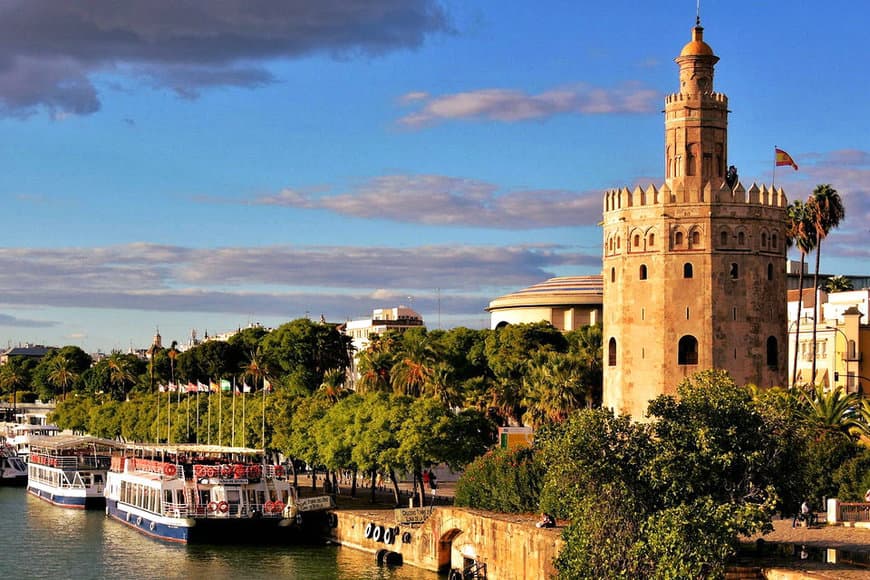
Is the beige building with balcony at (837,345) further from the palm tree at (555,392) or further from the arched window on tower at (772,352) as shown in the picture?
the arched window on tower at (772,352)

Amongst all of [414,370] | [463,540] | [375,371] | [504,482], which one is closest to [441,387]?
[414,370]

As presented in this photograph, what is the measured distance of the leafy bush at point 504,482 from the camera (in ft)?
176

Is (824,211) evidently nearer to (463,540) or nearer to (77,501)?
(463,540)

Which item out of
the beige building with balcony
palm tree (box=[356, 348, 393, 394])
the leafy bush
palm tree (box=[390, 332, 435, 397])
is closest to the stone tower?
the leafy bush

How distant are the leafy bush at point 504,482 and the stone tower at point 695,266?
1014cm

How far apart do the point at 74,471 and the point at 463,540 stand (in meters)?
Answer: 43.5

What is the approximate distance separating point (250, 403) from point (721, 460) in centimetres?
6071

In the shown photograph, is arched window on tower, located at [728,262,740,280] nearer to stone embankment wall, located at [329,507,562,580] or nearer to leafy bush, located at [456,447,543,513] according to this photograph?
leafy bush, located at [456,447,543,513]

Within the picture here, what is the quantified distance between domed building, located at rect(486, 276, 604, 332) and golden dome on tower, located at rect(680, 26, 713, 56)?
5731cm

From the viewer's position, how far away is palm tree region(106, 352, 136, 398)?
171m

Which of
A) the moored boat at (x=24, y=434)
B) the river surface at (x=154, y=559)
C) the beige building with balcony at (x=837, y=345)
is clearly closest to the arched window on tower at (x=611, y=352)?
the river surface at (x=154, y=559)

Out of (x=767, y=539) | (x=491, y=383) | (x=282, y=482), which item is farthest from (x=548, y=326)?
(x=767, y=539)

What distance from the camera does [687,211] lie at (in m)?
63.2

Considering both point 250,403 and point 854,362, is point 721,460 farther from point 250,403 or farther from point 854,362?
point 250,403
